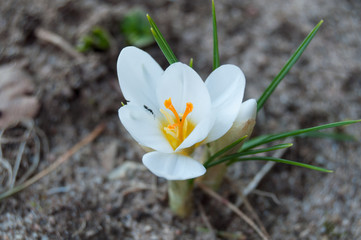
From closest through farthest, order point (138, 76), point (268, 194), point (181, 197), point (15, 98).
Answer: point (138, 76)
point (181, 197)
point (268, 194)
point (15, 98)

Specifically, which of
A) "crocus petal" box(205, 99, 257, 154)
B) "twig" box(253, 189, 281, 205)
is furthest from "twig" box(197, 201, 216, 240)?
"crocus petal" box(205, 99, 257, 154)

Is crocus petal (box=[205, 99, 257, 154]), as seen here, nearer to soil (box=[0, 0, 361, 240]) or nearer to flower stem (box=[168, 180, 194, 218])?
flower stem (box=[168, 180, 194, 218])

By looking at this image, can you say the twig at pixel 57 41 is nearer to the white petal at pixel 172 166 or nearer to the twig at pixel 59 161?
the twig at pixel 59 161

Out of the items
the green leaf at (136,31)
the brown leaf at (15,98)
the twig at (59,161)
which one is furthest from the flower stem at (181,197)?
the green leaf at (136,31)

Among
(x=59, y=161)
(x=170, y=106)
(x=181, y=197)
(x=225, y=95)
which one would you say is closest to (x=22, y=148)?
(x=59, y=161)

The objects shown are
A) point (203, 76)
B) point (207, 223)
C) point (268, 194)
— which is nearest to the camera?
point (207, 223)

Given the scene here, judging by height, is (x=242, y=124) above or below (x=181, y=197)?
above

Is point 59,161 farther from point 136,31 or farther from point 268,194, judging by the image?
point 268,194
